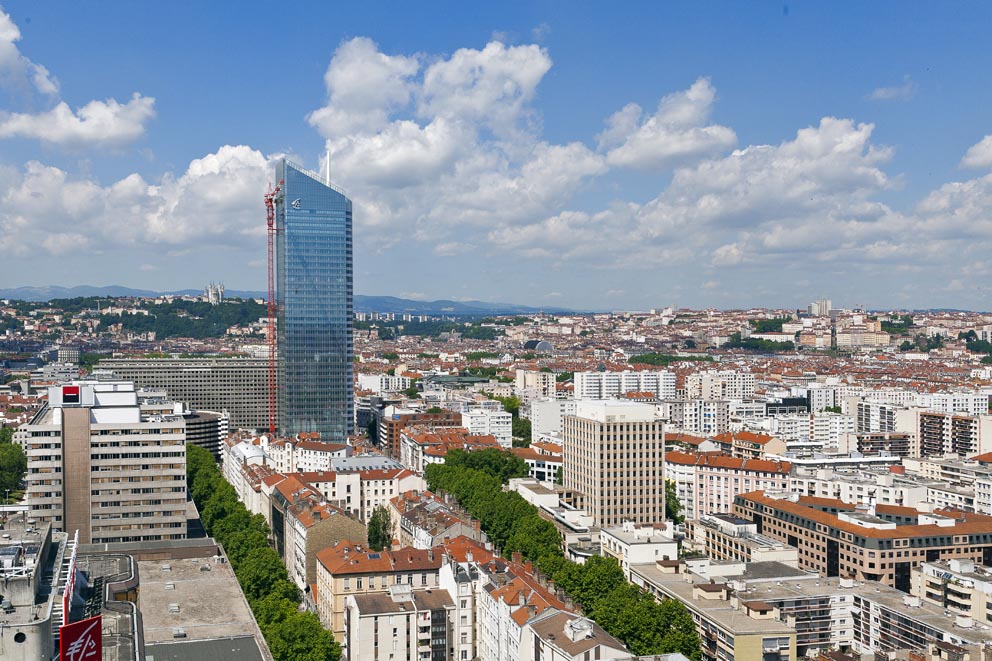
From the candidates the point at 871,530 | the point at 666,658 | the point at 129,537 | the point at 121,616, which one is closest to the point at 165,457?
the point at 129,537

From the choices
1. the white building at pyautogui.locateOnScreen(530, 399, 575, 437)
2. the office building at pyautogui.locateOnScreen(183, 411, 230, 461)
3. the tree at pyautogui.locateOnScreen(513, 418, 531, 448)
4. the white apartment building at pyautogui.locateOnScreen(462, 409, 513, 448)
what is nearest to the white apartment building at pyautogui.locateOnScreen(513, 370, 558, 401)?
the tree at pyautogui.locateOnScreen(513, 418, 531, 448)

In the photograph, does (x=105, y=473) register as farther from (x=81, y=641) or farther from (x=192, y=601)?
(x=81, y=641)

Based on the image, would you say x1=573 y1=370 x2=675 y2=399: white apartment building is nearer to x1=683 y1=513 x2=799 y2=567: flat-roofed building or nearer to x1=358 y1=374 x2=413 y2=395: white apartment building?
x1=358 y1=374 x2=413 y2=395: white apartment building

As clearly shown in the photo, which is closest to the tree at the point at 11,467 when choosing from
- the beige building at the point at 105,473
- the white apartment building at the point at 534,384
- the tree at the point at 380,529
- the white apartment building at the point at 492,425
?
the beige building at the point at 105,473

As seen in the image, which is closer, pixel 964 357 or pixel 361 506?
pixel 361 506

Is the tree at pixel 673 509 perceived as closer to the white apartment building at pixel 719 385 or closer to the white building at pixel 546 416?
the white building at pixel 546 416

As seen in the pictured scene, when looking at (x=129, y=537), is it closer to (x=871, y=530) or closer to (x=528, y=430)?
(x=871, y=530)
